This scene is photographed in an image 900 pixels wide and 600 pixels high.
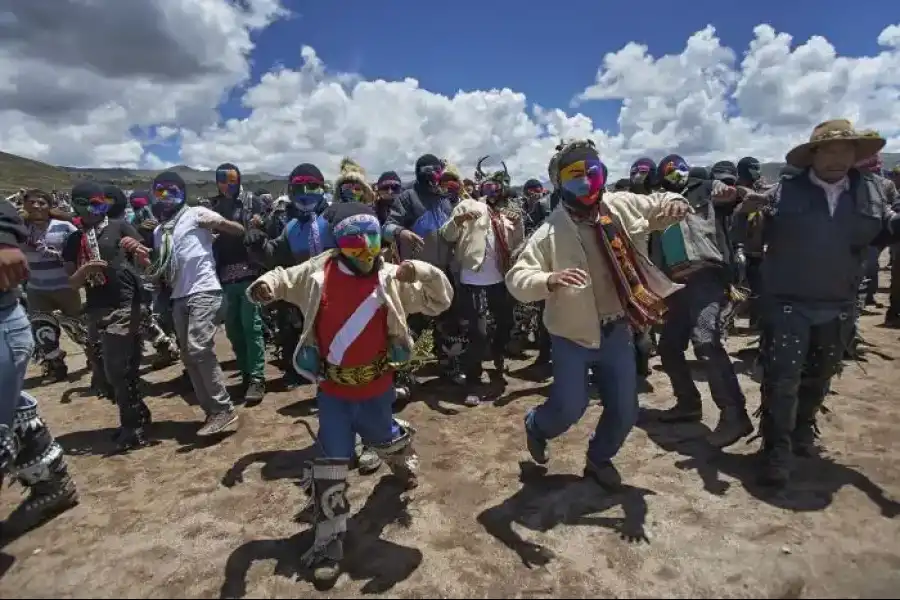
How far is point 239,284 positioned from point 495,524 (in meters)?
4.02

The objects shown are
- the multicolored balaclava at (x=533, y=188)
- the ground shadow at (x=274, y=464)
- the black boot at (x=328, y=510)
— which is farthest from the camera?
the multicolored balaclava at (x=533, y=188)

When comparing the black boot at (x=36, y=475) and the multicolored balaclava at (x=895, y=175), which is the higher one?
the multicolored balaclava at (x=895, y=175)

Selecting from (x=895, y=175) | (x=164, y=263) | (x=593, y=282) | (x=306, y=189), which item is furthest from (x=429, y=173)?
(x=895, y=175)

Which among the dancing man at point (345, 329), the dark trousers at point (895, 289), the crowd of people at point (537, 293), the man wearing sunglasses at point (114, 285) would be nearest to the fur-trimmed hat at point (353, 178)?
the crowd of people at point (537, 293)

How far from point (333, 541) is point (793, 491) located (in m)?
3.13

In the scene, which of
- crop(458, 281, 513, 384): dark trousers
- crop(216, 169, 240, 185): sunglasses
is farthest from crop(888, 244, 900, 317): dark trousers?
crop(216, 169, 240, 185): sunglasses

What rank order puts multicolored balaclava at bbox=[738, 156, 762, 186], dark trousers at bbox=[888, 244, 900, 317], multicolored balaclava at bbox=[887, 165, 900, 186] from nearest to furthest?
multicolored balaclava at bbox=[738, 156, 762, 186] < dark trousers at bbox=[888, 244, 900, 317] < multicolored balaclava at bbox=[887, 165, 900, 186]

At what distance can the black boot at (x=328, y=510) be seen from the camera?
338cm

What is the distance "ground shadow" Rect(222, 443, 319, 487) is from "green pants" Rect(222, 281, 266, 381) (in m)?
1.59

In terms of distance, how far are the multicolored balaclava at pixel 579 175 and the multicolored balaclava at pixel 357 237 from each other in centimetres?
130

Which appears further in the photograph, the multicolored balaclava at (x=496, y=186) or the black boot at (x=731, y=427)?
the multicolored balaclava at (x=496, y=186)

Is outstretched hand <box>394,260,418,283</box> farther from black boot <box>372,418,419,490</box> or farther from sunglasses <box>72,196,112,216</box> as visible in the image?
sunglasses <box>72,196,112,216</box>

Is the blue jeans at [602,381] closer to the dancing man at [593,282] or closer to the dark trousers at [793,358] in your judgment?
the dancing man at [593,282]

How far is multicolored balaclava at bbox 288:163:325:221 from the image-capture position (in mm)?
5680
